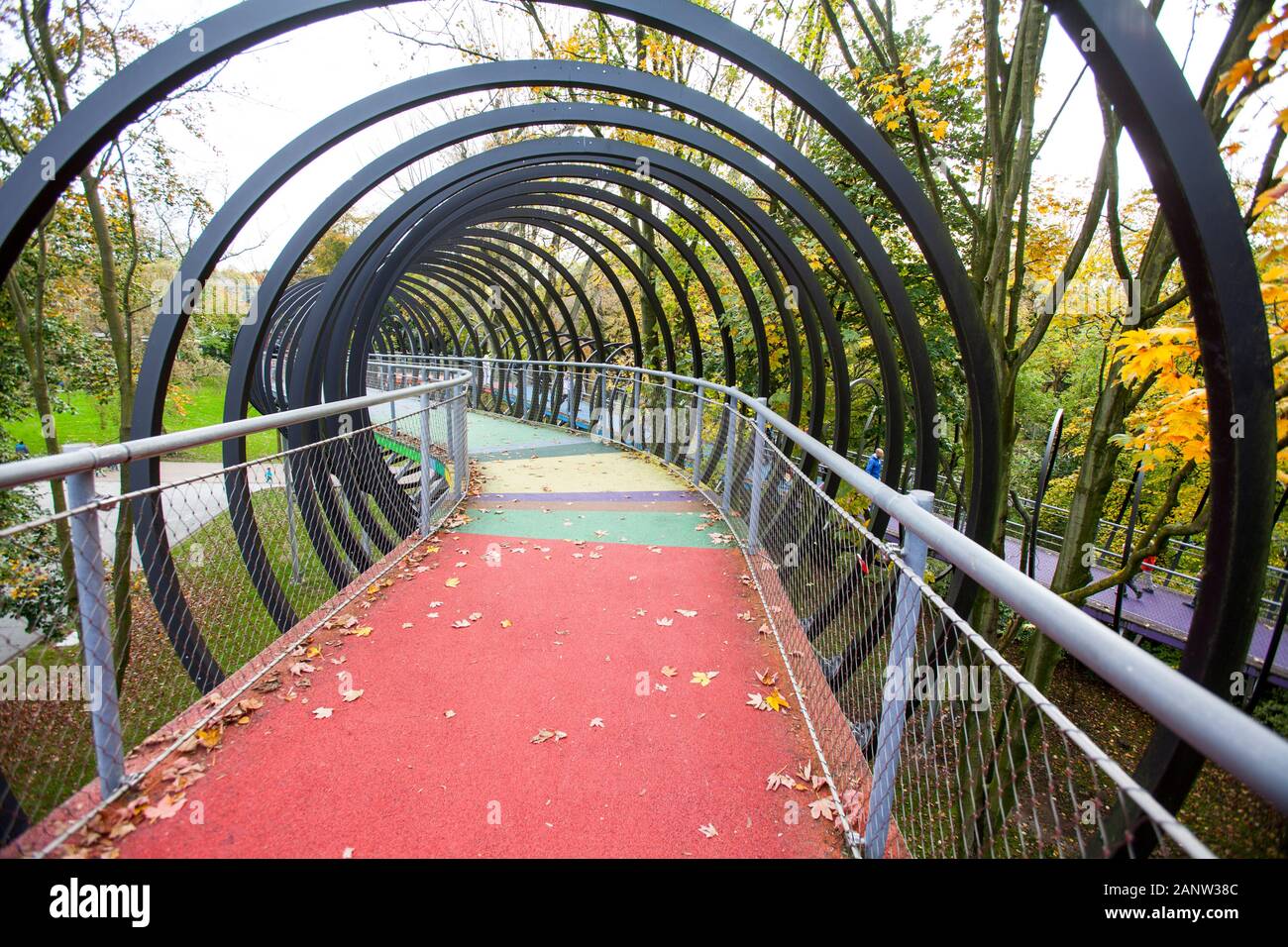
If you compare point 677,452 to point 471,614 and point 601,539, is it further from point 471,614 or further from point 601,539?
point 471,614

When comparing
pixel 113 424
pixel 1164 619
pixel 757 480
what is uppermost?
pixel 757 480

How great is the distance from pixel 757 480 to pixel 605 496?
3.25 m

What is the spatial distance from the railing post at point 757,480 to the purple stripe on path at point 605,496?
269 cm

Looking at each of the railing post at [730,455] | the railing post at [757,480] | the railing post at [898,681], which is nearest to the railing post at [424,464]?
the railing post at [757,480]

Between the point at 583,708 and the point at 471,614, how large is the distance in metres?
1.42

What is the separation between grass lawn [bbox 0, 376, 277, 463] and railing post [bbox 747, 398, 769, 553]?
73.5ft

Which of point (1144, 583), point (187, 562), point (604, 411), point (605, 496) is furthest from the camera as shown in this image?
point (1144, 583)

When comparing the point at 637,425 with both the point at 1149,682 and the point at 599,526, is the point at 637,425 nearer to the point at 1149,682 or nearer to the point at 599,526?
the point at 599,526

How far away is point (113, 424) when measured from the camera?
29094 millimetres

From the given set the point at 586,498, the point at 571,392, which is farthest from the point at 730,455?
the point at 571,392

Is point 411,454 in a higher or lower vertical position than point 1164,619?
higher

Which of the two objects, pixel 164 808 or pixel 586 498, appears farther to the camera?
pixel 586 498

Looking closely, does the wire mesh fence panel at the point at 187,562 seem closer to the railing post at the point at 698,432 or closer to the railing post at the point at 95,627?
the railing post at the point at 95,627

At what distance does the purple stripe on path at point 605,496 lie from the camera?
26.0 feet
